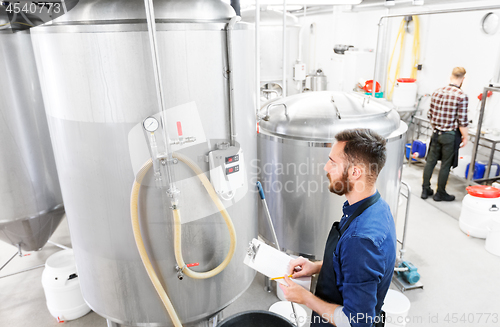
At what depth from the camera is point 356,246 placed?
1.18 meters

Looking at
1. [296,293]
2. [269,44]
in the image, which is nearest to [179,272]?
[296,293]

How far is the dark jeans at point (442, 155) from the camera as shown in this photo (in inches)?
150

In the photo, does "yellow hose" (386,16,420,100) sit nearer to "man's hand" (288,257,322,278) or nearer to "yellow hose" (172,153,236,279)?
"man's hand" (288,257,322,278)

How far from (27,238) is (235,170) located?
6.53ft

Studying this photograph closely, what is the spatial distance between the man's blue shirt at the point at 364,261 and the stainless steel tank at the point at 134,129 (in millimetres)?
493

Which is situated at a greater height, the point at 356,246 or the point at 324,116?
the point at 324,116

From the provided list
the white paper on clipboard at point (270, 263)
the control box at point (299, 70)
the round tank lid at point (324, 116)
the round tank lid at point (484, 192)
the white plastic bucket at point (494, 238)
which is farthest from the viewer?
the control box at point (299, 70)

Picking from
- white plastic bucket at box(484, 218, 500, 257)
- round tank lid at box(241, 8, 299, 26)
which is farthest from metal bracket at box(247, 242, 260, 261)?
round tank lid at box(241, 8, 299, 26)

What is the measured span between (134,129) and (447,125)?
3.58 metres

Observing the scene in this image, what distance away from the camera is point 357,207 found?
1315mm

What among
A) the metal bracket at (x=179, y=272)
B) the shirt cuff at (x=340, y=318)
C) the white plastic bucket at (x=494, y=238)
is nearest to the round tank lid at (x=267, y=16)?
the white plastic bucket at (x=494, y=238)

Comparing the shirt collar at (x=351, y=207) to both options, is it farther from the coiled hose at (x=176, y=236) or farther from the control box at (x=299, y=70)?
the control box at (x=299, y=70)

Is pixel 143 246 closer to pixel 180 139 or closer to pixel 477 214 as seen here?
pixel 180 139

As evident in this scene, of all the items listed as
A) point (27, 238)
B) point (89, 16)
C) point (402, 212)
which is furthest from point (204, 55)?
point (402, 212)
